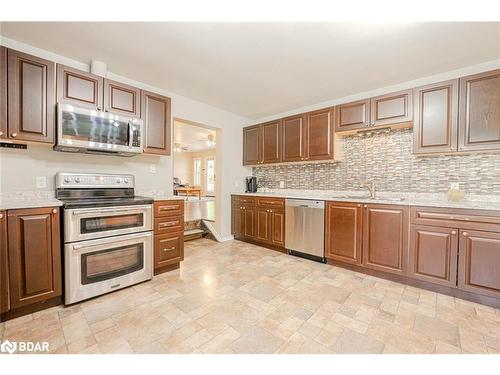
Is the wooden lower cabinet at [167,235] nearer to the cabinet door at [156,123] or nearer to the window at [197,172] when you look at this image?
the cabinet door at [156,123]

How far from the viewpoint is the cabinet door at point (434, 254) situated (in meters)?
2.14

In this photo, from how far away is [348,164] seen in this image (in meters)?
3.36

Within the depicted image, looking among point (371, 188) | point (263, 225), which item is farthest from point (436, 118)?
point (263, 225)

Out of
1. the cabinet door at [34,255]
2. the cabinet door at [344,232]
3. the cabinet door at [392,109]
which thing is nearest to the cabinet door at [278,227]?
the cabinet door at [344,232]

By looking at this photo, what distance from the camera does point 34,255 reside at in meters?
1.78

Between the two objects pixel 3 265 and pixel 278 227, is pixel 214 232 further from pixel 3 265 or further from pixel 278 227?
pixel 3 265

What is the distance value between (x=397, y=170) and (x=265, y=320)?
2.52m

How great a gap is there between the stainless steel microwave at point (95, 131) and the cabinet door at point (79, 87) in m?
0.11

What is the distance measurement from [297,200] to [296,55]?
1.87 metres

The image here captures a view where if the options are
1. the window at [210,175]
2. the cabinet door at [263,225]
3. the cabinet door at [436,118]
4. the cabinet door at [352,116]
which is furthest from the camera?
the window at [210,175]

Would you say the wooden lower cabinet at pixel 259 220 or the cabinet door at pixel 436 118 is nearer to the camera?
the cabinet door at pixel 436 118

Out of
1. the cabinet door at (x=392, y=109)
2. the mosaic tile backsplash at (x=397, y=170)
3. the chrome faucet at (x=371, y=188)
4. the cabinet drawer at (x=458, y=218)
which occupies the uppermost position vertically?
the cabinet door at (x=392, y=109)
